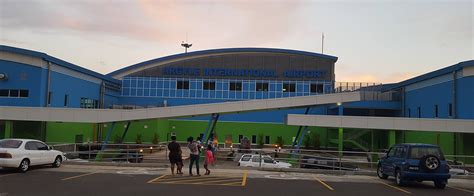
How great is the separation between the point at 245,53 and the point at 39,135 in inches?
1439

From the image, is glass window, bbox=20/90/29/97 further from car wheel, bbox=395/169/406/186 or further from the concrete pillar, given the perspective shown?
car wheel, bbox=395/169/406/186

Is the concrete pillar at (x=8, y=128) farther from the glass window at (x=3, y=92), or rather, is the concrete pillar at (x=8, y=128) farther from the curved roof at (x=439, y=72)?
the curved roof at (x=439, y=72)

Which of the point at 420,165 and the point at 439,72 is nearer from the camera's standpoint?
the point at 420,165

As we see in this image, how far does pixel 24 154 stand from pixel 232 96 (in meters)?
46.0

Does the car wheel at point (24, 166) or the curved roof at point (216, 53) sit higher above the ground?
the curved roof at point (216, 53)

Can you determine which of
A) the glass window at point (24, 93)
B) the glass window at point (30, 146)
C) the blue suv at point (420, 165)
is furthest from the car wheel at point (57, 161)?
the glass window at point (24, 93)

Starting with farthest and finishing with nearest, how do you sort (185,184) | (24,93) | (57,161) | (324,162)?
1. (24,93)
2. (324,162)
3. (57,161)
4. (185,184)

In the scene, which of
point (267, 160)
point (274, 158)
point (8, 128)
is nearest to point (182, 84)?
point (8, 128)

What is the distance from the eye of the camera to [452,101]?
1587 inches

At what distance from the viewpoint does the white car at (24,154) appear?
1727cm

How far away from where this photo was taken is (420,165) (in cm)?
1630

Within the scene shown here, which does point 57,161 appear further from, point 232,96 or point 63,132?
point 232,96

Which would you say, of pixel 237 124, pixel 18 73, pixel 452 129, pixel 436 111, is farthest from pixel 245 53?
pixel 452 129

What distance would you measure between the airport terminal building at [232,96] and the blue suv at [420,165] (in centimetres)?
1713
